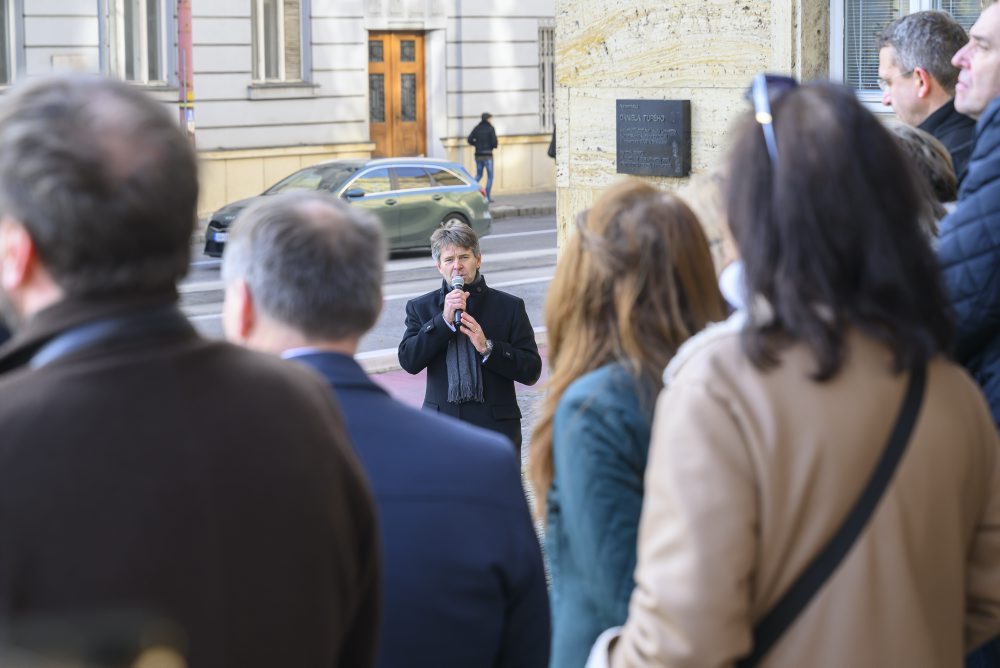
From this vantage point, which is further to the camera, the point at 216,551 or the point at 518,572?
the point at 518,572

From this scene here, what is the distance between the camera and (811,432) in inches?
85.3

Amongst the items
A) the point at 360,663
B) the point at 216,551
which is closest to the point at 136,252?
the point at 216,551

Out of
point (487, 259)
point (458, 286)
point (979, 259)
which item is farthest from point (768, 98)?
point (487, 259)

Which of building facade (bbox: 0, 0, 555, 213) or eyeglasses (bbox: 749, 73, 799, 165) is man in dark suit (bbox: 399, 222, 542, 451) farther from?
building facade (bbox: 0, 0, 555, 213)

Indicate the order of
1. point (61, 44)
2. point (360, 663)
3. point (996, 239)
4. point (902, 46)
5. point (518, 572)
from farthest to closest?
point (61, 44) < point (902, 46) < point (996, 239) < point (518, 572) < point (360, 663)

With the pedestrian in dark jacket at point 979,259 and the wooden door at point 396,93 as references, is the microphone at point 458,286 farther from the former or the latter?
the wooden door at point 396,93

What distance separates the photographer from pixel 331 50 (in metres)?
26.7

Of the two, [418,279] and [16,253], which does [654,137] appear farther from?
[418,279]

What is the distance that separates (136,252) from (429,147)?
27.5m

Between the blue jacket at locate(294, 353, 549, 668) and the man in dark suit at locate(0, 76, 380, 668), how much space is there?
54 centimetres

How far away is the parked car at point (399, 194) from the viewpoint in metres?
20.1

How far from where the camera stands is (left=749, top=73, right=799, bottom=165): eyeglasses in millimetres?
2256

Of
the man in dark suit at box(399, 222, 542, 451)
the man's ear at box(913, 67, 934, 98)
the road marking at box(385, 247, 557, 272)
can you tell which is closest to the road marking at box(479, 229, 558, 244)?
the road marking at box(385, 247, 557, 272)

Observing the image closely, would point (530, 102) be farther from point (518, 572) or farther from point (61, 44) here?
point (518, 572)
